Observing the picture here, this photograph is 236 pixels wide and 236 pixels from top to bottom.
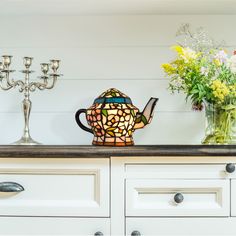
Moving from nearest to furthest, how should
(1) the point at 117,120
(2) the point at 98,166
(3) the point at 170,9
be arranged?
(2) the point at 98,166, (1) the point at 117,120, (3) the point at 170,9

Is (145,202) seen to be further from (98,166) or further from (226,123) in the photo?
(226,123)

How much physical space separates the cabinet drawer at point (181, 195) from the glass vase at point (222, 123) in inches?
10.2

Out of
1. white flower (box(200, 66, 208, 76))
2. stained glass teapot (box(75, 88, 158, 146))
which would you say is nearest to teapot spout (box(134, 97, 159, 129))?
stained glass teapot (box(75, 88, 158, 146))

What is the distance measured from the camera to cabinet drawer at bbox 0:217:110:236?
4.12ft

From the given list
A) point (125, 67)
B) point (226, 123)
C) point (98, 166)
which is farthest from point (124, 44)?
point (98, 166)

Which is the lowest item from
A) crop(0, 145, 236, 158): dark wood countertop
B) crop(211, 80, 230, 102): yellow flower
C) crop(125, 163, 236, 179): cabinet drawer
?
crop(125, 163, 236, 179): cabinet drawer

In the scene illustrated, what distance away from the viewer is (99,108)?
1.41 meters

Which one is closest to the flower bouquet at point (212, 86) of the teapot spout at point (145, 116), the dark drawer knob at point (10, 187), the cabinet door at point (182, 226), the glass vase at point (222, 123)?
the glass vase at point (222, 123)

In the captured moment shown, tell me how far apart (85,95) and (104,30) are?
0.30 m

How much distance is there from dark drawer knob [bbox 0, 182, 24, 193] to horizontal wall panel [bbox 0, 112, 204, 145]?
0.55m

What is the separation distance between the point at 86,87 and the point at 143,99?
10.2 inches

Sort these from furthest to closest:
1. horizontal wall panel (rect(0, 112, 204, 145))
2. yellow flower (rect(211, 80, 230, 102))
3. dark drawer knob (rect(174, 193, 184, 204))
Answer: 1. horizontal wall panel (rect(0, 112, 204, 145))
2. yellow flower (rect(211, 80, 230, 102))
3. dark drawer knob (rect(174, 193, 184, 204))

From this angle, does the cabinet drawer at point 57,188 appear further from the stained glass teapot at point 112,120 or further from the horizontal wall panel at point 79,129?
the horizontal wall panel at point 79,129

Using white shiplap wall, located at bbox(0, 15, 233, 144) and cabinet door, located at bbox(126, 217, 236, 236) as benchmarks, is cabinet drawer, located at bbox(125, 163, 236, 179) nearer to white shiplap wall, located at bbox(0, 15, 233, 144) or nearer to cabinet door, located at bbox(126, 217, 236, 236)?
cabinet door, located at bbox(126, 217, 236, 236)
